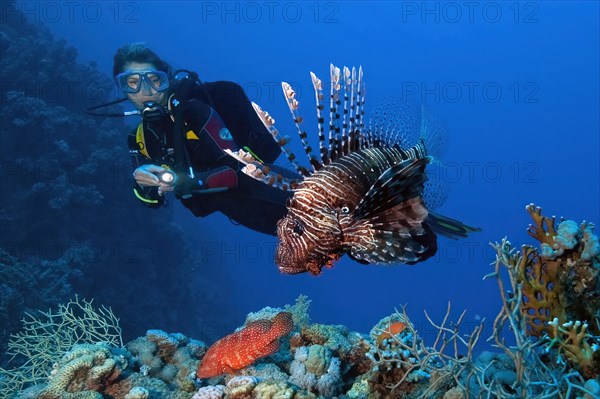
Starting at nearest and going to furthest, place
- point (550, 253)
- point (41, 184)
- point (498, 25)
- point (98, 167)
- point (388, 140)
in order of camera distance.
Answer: point (550, 253)
point (388, 140)
point (41, 184)
point (98, 167)
point (498, 25)

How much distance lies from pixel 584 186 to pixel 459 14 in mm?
49395

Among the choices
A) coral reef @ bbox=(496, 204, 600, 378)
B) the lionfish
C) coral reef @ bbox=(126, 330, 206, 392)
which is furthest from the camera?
coral reef @ bbox=(126, 330, 206, 392)

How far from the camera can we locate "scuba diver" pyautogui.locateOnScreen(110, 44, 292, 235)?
493 centimetres

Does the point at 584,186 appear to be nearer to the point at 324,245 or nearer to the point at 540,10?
the point at 540,10

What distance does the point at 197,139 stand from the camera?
16.6ft

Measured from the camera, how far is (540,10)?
260 feet

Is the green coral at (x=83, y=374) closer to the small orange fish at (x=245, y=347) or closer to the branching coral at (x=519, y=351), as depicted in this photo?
the small orange fish at (x=245, y=347)

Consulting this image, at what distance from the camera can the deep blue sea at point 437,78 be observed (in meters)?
49.7

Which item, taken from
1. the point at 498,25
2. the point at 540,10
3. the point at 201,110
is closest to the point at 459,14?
the point at 498,25

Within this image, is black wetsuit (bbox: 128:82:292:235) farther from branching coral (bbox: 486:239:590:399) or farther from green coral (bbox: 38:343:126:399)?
branching coral (bbox: 486:239:590:399)

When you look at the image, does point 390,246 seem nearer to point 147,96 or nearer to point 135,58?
point 147,96

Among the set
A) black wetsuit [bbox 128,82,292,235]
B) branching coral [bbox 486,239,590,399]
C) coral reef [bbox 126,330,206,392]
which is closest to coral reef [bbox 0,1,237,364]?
black wetsuit [bbox 128,82,292,235]

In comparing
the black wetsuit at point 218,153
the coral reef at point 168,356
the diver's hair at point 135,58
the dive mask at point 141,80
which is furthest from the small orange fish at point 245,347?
the diver's hair at point 135,58

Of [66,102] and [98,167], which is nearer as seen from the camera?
[98,167]
